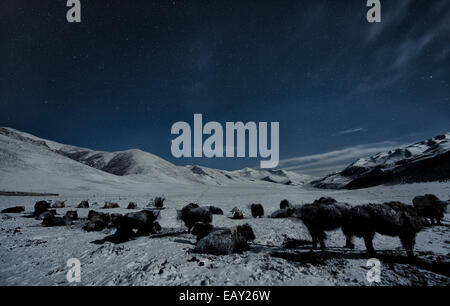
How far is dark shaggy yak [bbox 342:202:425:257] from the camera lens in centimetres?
620

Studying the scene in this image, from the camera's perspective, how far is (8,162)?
5466cm

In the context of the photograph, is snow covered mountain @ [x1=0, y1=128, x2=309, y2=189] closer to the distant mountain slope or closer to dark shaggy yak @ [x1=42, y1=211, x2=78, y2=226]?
the distant mountain slope

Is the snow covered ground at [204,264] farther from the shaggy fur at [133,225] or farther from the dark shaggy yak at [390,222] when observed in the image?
the shaggy fur at [133,225]

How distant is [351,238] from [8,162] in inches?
3329

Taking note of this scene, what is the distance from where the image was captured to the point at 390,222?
6199 mm

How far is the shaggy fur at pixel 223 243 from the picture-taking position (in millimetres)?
7180

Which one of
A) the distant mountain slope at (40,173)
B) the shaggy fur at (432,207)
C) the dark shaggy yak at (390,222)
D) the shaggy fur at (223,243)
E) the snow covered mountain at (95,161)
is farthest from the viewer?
the snow covered mountain at (95,161)

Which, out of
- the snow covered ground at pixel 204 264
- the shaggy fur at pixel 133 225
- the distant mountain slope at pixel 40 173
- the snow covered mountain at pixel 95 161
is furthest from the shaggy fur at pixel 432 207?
the snow covered mountain at pixel 95 161

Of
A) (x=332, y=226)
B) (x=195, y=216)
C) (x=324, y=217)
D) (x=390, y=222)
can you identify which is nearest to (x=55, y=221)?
(x=195, y=216)

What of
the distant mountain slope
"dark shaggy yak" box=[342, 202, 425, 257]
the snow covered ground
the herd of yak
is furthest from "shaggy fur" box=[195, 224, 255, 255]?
the distant mountain slope

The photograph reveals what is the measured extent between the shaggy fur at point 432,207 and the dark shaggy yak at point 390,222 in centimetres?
985

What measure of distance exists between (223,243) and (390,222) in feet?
19.5
